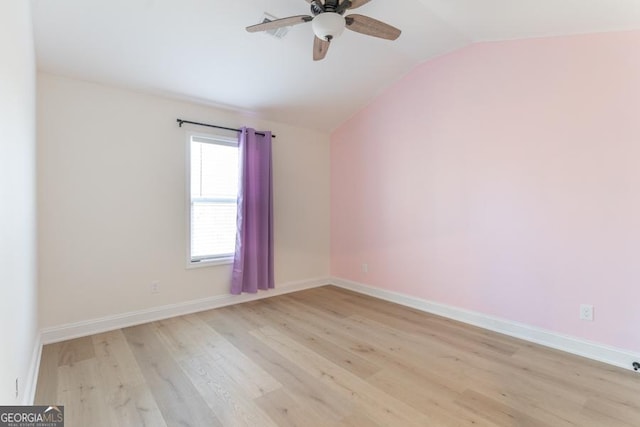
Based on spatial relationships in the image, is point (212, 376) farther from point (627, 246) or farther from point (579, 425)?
point (627, 246)

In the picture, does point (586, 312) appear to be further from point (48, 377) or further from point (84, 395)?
point (48, 377)

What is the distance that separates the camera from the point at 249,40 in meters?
2.72

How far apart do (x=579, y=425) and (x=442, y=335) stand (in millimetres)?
1206

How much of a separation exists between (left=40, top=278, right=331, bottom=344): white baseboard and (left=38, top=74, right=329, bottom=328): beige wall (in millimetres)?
57

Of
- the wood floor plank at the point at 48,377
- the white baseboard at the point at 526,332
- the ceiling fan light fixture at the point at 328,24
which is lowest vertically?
the wood floor plank at the point at 48,377

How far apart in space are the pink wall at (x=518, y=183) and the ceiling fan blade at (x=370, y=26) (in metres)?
1.44

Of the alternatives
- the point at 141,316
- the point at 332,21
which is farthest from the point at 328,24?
the point at 141,316

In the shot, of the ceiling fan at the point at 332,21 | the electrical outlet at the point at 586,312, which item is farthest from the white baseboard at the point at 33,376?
the electrical outlet at the point at 586,312

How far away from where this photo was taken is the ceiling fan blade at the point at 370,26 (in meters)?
2.00

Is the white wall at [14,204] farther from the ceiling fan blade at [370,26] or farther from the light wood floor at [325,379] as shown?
the ceiling fan blade at [370,26]

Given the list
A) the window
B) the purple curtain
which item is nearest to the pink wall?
the purple curtain

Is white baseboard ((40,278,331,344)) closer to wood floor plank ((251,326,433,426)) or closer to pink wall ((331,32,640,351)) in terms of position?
wood floor plank ((251,326,433,426))

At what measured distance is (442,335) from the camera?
111 inches

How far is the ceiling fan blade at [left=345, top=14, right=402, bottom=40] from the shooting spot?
6.56 feet
